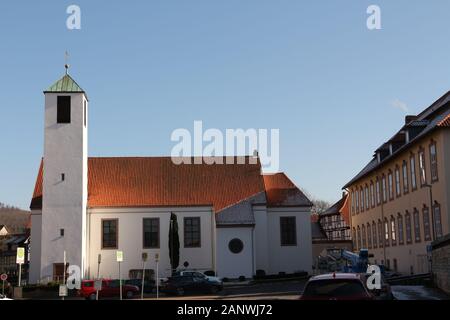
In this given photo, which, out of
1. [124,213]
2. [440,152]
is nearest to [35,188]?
[124,213]

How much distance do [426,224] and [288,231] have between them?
1506 centimetres

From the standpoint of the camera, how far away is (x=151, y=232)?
53.5 metres

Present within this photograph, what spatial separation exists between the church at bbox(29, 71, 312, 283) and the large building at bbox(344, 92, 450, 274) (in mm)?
7141

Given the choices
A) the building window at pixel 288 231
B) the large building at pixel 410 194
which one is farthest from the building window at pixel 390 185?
the building window at pixel 288 231

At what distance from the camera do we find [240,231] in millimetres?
50688

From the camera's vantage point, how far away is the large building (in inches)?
1489

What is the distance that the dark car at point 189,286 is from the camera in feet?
129

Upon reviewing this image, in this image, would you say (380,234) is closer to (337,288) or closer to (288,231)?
(288,231)

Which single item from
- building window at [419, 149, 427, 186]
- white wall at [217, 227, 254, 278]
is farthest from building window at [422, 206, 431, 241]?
white wall at [217, 227, 254, 278]

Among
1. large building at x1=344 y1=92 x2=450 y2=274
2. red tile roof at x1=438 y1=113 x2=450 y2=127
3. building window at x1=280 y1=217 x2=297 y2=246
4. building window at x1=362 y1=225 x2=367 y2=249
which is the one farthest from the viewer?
building window at x1=362 y1=225 x2=367 y2=249

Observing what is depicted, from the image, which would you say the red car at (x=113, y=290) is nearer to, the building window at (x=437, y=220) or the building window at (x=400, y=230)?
the building window at (x=437, y=220)

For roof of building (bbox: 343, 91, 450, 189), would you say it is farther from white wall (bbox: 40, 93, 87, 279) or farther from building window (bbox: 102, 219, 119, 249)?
white wall (bbox: 40, 93, 87, 279)

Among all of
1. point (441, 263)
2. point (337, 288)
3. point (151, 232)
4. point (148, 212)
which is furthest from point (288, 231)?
point (337, 288)
